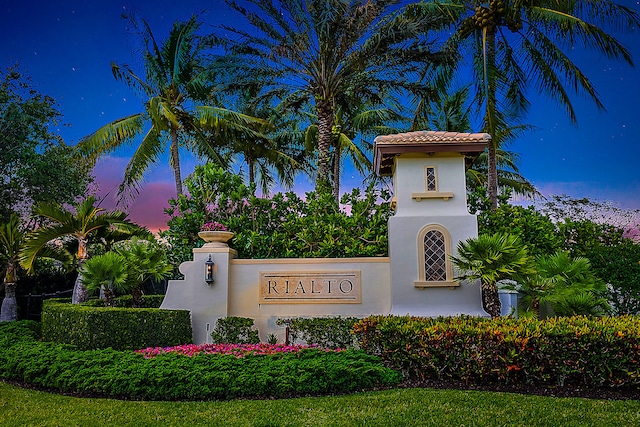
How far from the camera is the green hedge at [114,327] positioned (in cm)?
869

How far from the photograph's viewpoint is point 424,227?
10016 millimetres

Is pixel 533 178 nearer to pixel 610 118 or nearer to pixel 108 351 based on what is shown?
pixel 610 118

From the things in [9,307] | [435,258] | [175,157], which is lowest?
[9,307]

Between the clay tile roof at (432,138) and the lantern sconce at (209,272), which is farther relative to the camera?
the lantern sconce at (209,272)

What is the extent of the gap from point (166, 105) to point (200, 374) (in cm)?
1268

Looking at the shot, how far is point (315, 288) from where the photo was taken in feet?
34.3

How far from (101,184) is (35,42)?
550 centimetres

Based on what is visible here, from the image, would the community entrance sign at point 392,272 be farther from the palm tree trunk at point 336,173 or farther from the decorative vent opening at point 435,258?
the palm tree trunk at point 336,173

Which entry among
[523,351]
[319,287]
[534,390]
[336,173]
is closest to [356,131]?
[336,173]

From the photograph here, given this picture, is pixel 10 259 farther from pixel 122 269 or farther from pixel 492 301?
pixel 492 301

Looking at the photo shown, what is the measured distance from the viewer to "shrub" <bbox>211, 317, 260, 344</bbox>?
9.95 meters

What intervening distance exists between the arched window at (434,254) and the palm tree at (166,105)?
10236 mm

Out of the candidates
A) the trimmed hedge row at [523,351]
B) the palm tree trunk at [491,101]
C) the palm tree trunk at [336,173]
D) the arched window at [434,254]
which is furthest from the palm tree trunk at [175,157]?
the trimmed hedge row at [523,351]

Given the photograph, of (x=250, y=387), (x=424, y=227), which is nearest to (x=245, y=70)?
(x=424, y=227)
